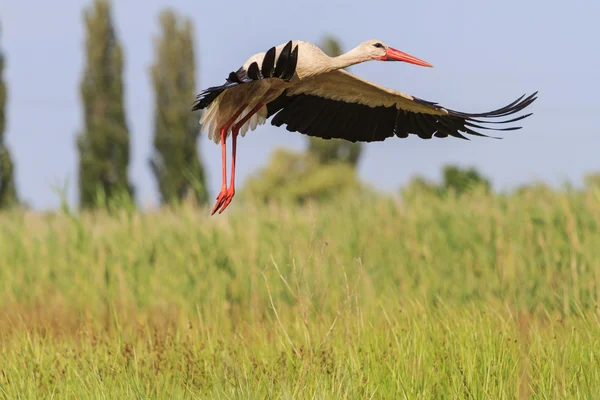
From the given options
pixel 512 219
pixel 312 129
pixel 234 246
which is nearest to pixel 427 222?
pixel 512 219

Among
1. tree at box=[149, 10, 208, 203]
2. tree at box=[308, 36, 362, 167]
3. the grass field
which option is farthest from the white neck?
tree at box=[308, 36, 362, 167]

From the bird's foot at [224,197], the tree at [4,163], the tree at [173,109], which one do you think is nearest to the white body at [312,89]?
the bird's foot at [224,197]

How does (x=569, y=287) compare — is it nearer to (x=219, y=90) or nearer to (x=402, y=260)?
(x=402, y=260)

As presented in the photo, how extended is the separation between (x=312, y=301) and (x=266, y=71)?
16.3 ft

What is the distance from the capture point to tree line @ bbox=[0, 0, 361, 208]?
29.0 meters

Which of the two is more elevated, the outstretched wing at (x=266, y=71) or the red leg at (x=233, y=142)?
the outstretched wing at (x=266, y=71)

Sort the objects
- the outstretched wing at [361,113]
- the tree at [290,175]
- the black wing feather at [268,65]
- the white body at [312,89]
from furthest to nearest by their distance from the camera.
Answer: the tree at [290,175] → the outstretched wing at [361,113] → the white body at [312,89] → the black wing feather at [268,65]

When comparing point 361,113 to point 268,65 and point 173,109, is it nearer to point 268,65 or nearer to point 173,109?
point 268,65

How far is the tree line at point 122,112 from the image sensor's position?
28969 millimetres

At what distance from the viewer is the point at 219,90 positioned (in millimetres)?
4117

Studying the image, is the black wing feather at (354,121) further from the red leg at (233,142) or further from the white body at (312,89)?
the red leg at (233,142)

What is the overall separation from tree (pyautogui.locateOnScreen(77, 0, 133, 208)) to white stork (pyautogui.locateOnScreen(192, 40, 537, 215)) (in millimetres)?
22883

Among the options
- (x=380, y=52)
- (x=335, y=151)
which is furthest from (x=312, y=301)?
(x=335, y=151)

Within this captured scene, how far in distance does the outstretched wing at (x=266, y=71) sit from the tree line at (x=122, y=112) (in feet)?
77.2
